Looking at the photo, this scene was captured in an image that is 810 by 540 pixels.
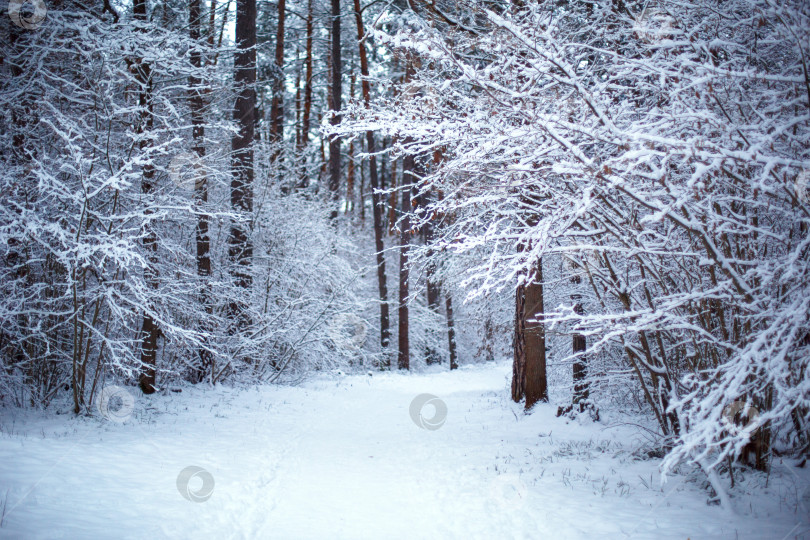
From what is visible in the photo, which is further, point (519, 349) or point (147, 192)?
point (519, 349)

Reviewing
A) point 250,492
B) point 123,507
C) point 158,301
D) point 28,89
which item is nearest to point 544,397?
point 250,492

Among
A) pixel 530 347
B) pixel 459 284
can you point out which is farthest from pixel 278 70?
pixel 459 284

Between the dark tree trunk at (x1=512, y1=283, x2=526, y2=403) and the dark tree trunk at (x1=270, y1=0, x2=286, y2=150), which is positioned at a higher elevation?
the dark tree trunk at (x1=270, y1=0, x2=286, y2=150)

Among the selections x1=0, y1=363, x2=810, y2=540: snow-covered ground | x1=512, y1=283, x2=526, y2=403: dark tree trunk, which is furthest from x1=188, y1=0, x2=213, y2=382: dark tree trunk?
x1=512, y1=283, x2=526, y2=403: dark tree trunk

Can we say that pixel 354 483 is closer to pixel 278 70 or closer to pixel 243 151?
pixel 243 151

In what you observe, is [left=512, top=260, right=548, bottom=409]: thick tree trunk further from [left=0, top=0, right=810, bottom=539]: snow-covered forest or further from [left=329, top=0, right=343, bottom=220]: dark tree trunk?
[left=329, top=0, right=343, bottom=220]: dark tree trunk

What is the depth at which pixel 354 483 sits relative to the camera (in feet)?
17.7

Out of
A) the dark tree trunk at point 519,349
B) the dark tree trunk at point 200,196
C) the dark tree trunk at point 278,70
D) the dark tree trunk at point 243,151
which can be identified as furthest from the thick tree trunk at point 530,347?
the dark tree trunk at point 278,70

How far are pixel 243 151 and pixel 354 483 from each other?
28.3 feet

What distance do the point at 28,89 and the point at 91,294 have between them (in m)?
3.23

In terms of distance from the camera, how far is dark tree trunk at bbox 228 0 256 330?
11141 mm

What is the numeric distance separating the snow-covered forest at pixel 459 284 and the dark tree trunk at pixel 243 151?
3.4 inches

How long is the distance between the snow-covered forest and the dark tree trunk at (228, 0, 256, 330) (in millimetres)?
86

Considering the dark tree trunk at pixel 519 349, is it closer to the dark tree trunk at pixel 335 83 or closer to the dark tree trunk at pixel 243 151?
the dark tree trunk at pixel 243 151
